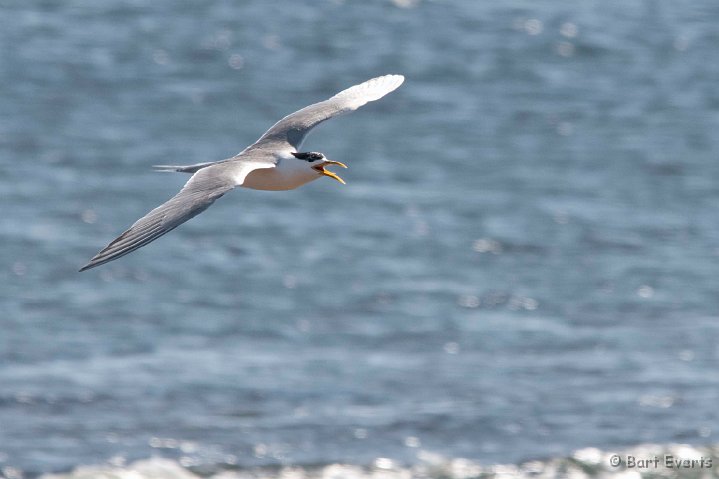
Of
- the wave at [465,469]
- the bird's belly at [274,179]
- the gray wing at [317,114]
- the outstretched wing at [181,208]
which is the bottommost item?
the wave at [465,469]

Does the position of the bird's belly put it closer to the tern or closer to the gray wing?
the tern

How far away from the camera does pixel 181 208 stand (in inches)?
302

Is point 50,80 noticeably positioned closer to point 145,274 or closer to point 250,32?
point 250,32

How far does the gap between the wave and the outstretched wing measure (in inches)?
240

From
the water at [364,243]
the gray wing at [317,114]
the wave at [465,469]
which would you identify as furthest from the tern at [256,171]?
the water at [364,243]

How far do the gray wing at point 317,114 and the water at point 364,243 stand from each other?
4.88 m

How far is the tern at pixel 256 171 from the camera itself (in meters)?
7.32

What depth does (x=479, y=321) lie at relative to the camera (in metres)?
A: 17.8

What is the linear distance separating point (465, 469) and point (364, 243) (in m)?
5.96

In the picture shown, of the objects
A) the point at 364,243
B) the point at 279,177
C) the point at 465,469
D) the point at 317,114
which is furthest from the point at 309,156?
the point at 364,243

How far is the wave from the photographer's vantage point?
14086mm

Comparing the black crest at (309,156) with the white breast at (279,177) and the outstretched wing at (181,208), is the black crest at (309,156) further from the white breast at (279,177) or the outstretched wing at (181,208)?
the outstretched wing at (181,208)

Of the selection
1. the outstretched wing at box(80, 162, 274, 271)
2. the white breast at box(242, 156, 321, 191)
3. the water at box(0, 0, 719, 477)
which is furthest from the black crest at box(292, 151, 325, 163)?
the water at box(0, 0, 719, 477)

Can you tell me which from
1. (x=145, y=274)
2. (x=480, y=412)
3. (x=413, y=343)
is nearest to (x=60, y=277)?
(x=145, y=274)
